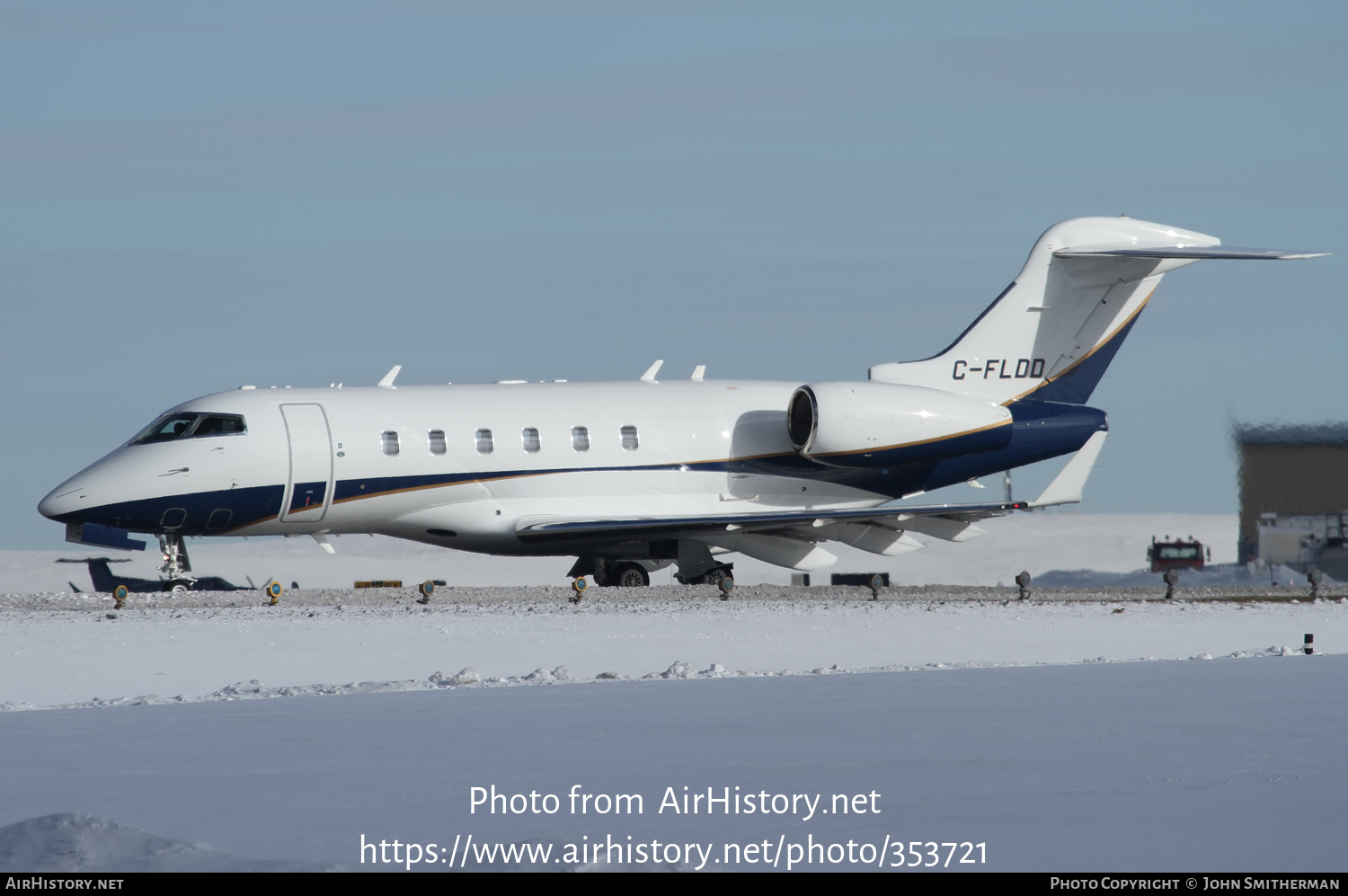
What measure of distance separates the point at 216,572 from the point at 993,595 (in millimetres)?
23130

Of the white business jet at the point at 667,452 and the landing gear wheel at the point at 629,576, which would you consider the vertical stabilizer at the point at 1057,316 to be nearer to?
the white business jet at the point at 667,452

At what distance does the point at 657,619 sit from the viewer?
20.6 meters

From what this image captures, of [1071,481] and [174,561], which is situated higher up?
[1071,481]

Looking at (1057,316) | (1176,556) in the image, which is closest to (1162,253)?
(1057,316)

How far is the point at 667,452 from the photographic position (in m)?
27.8

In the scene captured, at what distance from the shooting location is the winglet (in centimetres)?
2580

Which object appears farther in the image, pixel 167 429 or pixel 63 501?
pixel 167 429

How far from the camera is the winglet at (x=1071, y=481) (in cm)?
2580

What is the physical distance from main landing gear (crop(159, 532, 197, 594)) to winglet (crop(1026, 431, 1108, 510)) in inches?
532

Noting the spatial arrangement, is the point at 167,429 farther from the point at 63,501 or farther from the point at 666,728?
the point at 666,728

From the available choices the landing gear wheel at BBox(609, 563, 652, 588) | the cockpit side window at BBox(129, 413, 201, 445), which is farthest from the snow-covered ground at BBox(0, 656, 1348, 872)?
the landing gear wheel at BBox(609, 563, 652, 588)

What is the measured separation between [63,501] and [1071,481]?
52.2 feet

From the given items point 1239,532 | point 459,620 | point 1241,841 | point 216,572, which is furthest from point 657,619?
point 216,572

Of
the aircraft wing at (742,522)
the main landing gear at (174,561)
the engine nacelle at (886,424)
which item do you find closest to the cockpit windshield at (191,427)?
the main landing gear at (174,561)
